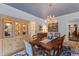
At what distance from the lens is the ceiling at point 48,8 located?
204cm

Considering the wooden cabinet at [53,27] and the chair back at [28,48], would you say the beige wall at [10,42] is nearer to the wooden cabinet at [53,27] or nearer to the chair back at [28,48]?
the chair back at [28,48]

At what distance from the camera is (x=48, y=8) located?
2051 mm

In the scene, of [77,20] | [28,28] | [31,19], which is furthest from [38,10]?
[77,20]

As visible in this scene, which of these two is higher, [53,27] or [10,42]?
[53,27]

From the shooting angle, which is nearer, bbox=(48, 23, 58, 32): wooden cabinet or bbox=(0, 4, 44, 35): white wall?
bbox=(0, 4, 44, 35): white wall

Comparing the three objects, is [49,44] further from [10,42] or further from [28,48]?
[10,42]

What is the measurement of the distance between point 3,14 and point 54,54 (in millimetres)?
1071

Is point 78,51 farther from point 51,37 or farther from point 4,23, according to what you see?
point 4,23

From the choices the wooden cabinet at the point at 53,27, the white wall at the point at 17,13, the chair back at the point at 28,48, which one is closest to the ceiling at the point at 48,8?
the white wall at the point at 17,13

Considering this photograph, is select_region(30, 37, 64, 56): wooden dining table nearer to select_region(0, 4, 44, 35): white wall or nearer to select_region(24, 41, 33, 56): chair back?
select_region(24, 41, 33, 56): chair back

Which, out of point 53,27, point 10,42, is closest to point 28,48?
point 10,42

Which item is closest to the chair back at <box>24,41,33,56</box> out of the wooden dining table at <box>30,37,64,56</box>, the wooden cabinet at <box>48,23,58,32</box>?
the wooden dining table at <box>30,37,64,56</box>

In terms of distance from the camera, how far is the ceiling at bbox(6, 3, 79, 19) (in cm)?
204

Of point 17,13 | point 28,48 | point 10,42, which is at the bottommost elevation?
point 28,48
